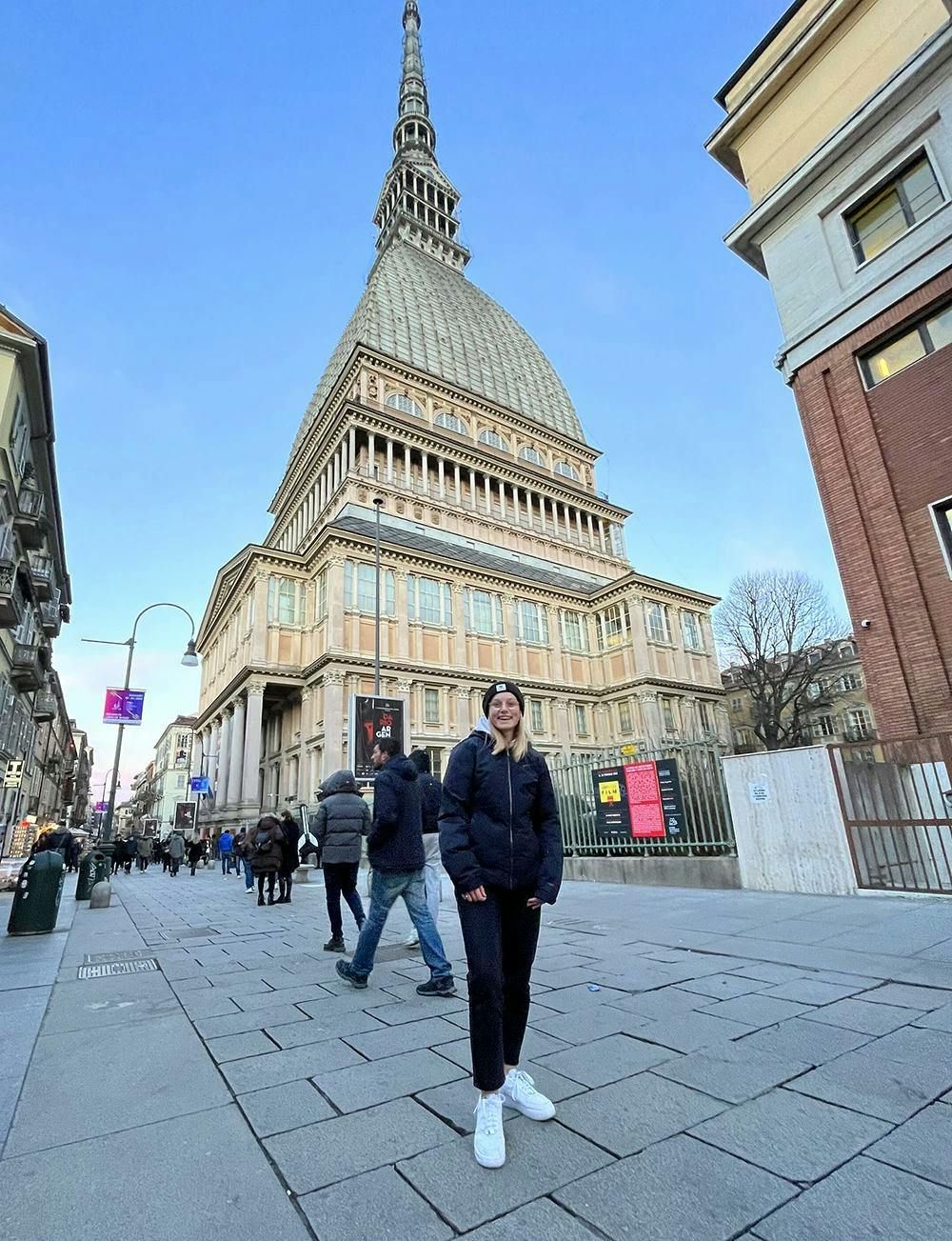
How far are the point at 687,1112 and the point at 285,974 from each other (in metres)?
4.48

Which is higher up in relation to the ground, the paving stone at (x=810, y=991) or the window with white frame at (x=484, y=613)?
the window with white frame at (x=484, y=613)

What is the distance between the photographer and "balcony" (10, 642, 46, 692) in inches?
1055

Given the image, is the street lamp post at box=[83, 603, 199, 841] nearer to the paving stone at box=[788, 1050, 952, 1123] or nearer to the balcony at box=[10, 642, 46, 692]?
the balcony at box=[10, 642, 46, 692]

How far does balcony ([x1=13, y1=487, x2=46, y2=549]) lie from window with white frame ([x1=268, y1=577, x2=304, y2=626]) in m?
12.8

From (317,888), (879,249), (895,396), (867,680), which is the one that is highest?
(879,249)

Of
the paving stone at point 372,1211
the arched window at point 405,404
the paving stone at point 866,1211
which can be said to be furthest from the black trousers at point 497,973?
the arched window at point 405,404

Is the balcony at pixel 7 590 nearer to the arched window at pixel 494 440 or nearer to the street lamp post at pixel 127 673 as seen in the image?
the street lamp post at pixel 127 673

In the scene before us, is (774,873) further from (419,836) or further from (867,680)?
(419,836)

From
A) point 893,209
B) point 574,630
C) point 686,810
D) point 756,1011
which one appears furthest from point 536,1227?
point 574,630

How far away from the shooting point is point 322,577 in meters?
36.1

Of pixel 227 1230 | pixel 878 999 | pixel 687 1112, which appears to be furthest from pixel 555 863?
pixel 878 999

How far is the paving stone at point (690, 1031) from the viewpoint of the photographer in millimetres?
3678

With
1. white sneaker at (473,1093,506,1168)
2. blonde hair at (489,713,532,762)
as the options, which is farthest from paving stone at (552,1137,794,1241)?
blonde hair at (489,713,532,762)

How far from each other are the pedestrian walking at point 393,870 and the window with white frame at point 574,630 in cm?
3932
